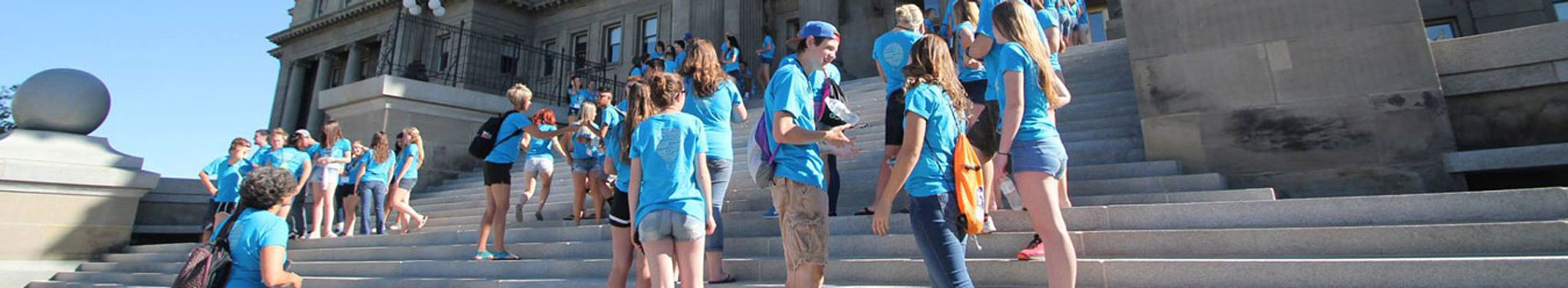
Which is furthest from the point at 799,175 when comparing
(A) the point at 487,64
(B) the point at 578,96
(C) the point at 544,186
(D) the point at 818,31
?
(A) the point at 487,64

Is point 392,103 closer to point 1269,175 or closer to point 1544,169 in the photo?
point 1269,175

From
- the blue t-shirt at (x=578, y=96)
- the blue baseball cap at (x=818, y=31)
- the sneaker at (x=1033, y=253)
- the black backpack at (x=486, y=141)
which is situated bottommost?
the sneaker at (x=1033, y=253)

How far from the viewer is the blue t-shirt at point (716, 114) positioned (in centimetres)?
398

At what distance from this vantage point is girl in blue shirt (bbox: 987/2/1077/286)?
308cm

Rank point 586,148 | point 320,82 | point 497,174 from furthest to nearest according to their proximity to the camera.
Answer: point 320,82
point 586,148
point 497,174

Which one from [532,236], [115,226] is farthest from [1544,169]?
[115,226]

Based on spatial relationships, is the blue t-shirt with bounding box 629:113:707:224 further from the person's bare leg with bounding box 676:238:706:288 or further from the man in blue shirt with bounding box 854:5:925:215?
the man in blue shirt with bounding box 854:5:925:215

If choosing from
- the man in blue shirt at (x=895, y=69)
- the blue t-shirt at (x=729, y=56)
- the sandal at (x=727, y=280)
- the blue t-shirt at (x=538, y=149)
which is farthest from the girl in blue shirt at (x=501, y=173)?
the blue t-shirt at (x=729, y=56)

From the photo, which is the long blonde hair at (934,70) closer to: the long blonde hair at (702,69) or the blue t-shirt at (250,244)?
the long blonde hair at (702,69)

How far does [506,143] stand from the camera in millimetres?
6422

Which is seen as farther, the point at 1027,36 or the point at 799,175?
the point at 1027,36

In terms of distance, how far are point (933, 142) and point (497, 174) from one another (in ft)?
14.6

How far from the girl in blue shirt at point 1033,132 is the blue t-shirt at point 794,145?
2.60ft

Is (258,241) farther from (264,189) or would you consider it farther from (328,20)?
(328,20)
